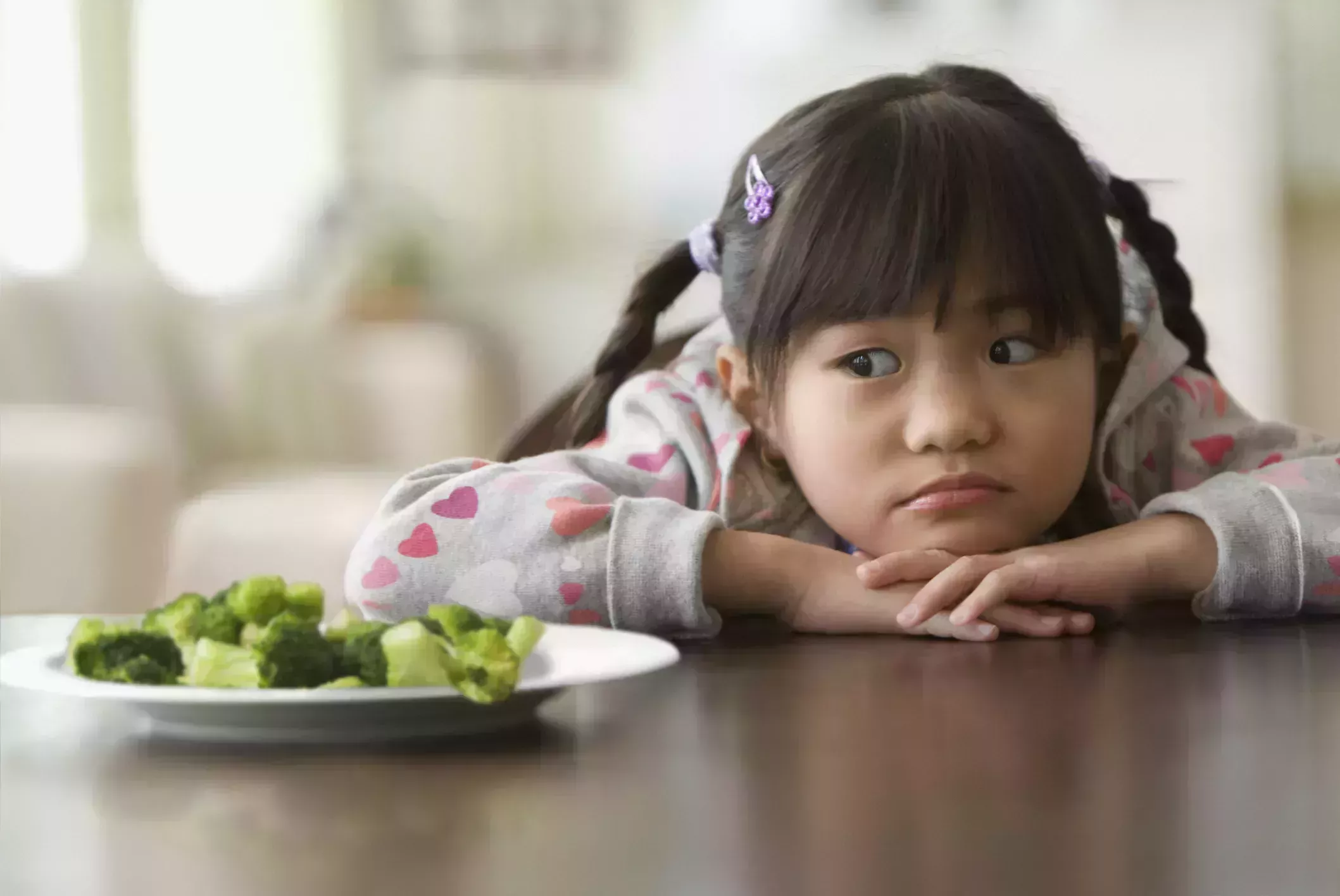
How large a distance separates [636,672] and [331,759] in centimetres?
11

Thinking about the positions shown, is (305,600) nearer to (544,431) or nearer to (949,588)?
(949,588)

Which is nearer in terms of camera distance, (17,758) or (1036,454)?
(17,758)

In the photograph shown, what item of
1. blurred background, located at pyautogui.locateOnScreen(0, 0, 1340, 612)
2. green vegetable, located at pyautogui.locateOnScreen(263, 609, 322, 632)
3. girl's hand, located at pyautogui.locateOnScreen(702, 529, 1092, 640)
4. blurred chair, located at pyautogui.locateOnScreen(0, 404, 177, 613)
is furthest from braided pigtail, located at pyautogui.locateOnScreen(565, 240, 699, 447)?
blurred background, located at pyautogui.locateOnScreen(0, 0, 1340, 612)

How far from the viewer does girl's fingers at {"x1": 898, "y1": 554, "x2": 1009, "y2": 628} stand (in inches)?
30.9

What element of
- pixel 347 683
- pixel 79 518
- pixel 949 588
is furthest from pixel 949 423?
pixel 79 518

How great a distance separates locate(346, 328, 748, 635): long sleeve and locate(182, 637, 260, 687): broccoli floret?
1.11 ft

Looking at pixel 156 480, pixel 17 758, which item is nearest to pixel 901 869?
pixel 17 758

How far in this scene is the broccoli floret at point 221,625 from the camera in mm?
559

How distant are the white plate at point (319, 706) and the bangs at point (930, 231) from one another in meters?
0.41

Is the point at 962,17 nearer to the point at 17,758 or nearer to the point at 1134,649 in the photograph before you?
the point at 1134,649

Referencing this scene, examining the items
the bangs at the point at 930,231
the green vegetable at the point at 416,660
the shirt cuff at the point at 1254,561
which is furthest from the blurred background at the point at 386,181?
the green vegetable at the point at 416,660

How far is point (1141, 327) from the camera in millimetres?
1076

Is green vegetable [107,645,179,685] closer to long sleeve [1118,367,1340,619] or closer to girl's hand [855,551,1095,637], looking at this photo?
girl's hand [855,551,1095,637]

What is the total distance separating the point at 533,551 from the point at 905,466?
0.77 ft
